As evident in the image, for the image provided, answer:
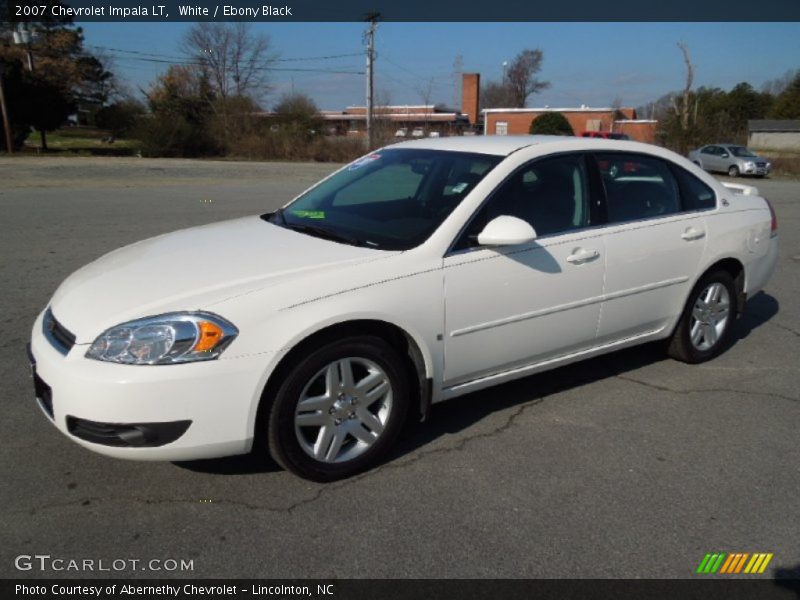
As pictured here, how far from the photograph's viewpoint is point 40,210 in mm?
12273

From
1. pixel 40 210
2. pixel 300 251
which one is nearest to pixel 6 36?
pixel 40 210

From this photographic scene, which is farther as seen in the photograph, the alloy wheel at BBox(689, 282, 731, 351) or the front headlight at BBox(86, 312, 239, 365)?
the alloy wheel at BBox(689, 282, 731, 351)

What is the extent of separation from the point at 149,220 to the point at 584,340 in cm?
916

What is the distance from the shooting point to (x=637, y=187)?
14.5 feet

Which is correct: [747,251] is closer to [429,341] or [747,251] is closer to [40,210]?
[429,341]

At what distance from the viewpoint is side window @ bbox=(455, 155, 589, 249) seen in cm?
370

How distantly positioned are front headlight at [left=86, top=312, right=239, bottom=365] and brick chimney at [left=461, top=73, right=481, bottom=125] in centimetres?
7555

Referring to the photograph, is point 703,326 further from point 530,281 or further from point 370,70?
point 370,70

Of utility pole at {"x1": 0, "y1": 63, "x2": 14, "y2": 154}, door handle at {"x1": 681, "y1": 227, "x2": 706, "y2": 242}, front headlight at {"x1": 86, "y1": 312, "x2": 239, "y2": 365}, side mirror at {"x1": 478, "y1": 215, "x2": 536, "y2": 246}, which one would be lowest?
front headlight at {"x1": 86, "y1": 312, "x2": 239, "y2": 365}

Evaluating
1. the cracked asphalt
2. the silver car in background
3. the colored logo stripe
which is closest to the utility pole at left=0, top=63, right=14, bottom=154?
the cracked asphalt

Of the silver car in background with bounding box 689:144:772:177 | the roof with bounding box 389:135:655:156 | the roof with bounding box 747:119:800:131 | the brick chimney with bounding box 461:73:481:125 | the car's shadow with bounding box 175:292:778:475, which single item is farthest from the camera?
the brick chimney with bounding box 461:73:481:125

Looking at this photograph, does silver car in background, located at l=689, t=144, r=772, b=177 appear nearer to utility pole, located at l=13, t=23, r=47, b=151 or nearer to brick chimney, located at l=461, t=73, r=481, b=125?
utility pole, located at l=13, t=23, r=47, b=151

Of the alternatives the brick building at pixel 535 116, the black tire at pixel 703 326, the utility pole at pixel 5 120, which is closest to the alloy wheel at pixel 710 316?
the black tire at pixel 703 326

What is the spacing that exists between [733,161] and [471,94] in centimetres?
5038
